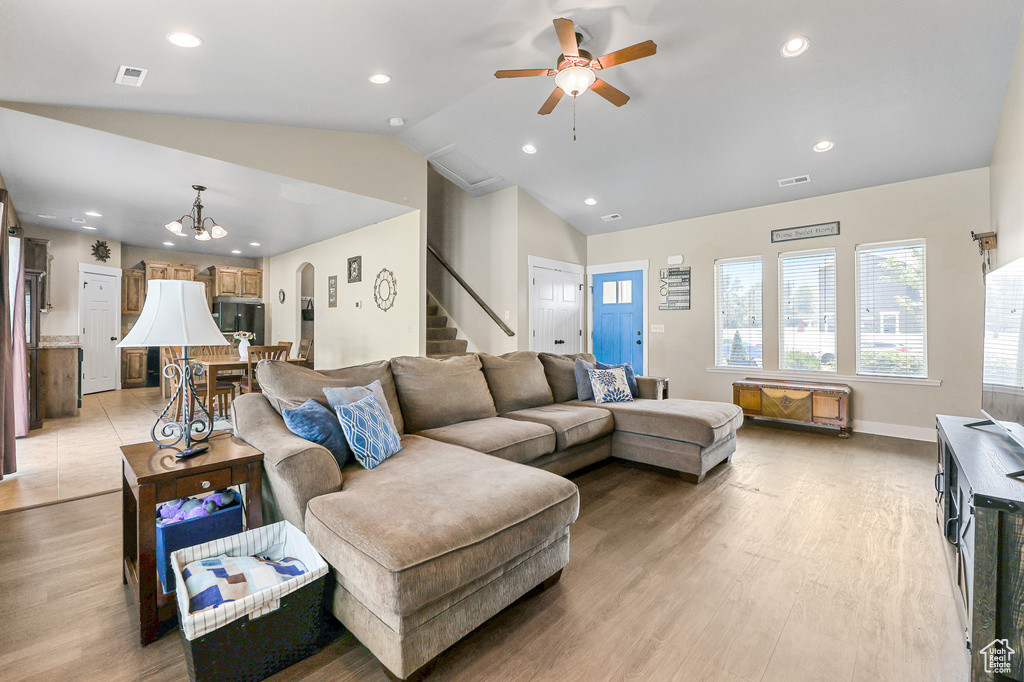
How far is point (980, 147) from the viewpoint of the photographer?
→ 3.91m

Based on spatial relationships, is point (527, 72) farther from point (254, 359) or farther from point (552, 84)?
point (254, 359)

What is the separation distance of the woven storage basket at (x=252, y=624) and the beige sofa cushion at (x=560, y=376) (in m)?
2.61

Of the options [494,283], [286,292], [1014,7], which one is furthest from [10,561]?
[286,292]

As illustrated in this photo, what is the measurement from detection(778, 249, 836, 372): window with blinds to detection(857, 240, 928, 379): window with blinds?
258 millimetres

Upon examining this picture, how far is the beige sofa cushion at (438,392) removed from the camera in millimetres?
2881

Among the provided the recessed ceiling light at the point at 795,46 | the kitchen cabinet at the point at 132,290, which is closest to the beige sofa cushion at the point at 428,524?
the recessed ceiling light at the point at 795,46

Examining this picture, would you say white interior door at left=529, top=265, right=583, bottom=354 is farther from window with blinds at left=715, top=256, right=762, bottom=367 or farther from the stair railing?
window with blinds at left=715, top=256, right=762, bottom=367

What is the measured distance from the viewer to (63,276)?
6742mm

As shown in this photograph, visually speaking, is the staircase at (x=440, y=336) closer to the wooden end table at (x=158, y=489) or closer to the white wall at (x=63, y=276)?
the wooden end table at (x=158, y=489)

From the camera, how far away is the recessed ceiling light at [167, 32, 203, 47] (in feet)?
8.59

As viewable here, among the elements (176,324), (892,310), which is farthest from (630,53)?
(892,310)

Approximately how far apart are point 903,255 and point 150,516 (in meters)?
6.24

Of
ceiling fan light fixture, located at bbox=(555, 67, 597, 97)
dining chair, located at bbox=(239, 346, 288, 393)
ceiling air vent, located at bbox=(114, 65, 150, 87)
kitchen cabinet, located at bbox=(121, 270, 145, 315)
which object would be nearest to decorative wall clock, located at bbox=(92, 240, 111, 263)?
kitchen cabinet, located at bbox=(121, 270, 145, 315)

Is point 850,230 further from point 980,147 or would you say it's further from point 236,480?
point 236,480
